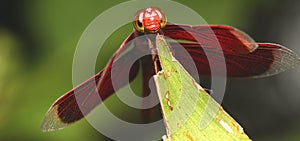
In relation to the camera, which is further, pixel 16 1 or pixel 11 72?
pixel 16 1

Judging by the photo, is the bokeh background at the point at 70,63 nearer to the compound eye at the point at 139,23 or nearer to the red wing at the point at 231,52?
the red wing at the point at 231,52

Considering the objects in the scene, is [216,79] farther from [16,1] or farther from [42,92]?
[16,1]

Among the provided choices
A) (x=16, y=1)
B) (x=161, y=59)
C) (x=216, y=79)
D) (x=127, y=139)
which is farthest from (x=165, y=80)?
(x=16, y=1)

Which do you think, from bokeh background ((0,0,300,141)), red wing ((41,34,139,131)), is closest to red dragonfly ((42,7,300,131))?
red wing ((41,34,139,131))

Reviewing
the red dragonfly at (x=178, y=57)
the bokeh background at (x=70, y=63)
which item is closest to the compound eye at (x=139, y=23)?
the red dragonfly at (x=178, y=57)

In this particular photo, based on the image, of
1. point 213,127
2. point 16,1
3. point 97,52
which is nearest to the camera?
point 213,127

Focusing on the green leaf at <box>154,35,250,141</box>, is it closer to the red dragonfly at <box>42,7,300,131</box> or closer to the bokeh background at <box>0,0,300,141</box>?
the red dragonfly at <box>42,7,300,131</box>
